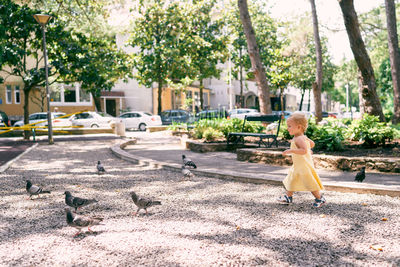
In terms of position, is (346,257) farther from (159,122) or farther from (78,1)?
(159,122)

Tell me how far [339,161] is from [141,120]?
22.1 m

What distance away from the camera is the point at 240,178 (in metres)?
6.75

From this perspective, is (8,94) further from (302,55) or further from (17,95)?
(302,55)

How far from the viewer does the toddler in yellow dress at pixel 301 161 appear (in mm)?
4535

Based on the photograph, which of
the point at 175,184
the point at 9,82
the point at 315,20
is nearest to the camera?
the point at 175,184

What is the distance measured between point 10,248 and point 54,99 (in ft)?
111

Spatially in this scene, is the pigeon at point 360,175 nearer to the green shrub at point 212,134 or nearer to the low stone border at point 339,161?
the low stone border at point 339,161

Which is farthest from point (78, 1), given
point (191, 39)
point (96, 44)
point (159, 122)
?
point (191, 39)

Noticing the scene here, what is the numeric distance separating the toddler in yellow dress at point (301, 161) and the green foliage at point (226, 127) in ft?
24.0

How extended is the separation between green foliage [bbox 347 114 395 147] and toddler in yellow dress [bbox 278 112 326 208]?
14.4 ft

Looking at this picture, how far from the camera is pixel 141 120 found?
28141 millimetres

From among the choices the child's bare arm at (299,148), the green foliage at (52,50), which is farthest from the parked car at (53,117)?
the child's bare arm at (299,148)

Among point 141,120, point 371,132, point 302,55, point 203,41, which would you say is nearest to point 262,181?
point 371,132

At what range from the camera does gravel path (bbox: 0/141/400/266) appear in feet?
10.6
